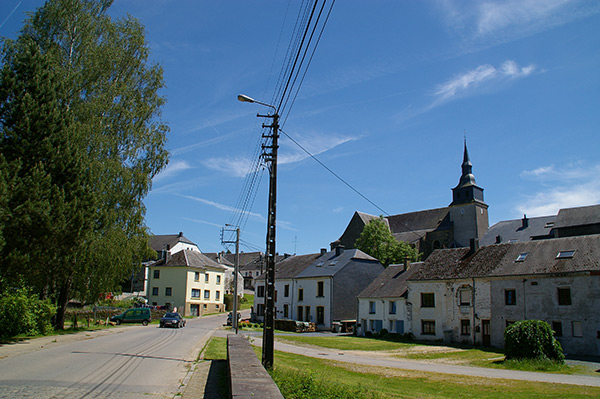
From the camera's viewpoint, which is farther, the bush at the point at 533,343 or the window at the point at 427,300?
the window at the point at 427,300

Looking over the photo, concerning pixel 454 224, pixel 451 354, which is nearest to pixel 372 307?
pixel 451 354

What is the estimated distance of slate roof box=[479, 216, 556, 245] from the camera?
6162cm

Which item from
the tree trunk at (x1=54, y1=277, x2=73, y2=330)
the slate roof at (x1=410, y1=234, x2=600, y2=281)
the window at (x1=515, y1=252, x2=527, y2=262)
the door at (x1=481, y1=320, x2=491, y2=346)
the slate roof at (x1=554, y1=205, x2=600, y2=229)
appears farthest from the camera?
the slate roof at (x1=554, y1=205, x2=600, y2=229)

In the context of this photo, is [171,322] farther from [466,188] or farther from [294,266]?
[466,188]

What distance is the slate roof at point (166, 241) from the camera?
7856 centimetres

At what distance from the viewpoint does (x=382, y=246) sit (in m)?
64.4

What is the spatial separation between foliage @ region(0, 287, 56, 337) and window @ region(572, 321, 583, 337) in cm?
3069

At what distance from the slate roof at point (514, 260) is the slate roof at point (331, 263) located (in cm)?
1167

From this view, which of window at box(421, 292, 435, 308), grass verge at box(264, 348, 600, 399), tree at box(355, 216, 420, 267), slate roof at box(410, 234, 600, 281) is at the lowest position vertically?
grass verge at box(264, 348, 600, 399)

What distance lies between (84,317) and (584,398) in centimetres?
4258

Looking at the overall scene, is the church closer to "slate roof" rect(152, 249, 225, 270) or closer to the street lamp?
"slate roof" rect(152, 249, 225, 270)

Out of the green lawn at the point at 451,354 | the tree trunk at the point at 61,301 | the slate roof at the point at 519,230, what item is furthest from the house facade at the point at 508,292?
the slate roof at the point at 519,230

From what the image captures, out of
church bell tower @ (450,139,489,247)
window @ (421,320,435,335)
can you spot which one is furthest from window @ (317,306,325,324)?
church bell tower @ (450,139,489,247)

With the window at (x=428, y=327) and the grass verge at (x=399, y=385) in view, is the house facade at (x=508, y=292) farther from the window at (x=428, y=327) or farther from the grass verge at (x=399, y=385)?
the grass verge at (x=399, y=385)
